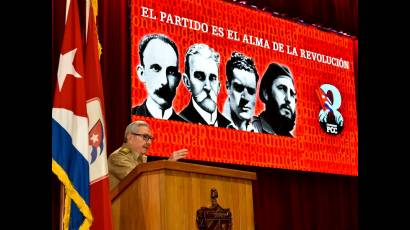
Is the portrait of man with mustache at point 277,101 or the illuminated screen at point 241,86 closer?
the illuminated screen at point 241,86

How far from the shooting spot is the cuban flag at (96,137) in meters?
3.26

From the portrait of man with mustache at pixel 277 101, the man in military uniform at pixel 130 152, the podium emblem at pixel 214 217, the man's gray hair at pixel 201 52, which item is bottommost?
the podium emblem at pixel 214 217

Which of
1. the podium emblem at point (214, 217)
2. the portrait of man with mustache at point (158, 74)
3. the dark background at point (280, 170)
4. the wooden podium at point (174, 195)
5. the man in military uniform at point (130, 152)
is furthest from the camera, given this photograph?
the dark background at point (280, 170)

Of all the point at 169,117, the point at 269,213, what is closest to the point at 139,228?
the point at 169,117

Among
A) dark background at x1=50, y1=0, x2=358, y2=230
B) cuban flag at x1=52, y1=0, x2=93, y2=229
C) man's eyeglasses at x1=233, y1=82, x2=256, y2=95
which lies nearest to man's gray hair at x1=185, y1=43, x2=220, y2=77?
man's eyeglasses at x1=233, y1=82, x2=256, y2=95

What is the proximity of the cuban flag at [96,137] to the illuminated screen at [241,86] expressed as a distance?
5.70ft

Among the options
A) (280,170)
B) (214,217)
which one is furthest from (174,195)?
(280,170)

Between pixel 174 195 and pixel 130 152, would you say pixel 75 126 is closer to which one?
pixel 174 195

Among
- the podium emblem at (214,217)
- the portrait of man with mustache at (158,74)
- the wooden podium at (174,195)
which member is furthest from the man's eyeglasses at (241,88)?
the podium emblem at (214,217)

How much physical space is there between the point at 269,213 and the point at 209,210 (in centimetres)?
361

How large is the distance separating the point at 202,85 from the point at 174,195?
2.89 m

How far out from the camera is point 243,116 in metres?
6.19

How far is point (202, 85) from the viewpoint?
5.93m

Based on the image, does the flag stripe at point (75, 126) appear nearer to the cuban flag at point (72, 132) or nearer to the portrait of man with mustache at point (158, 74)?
the cuban flag at point (72, 132)
